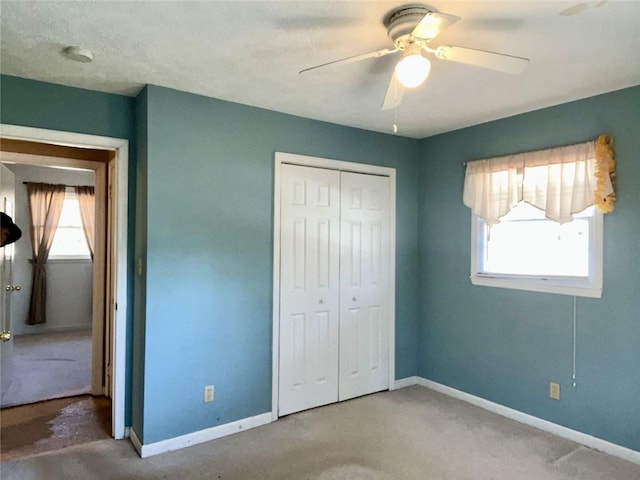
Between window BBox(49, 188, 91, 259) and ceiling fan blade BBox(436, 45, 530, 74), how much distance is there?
6.44 metres

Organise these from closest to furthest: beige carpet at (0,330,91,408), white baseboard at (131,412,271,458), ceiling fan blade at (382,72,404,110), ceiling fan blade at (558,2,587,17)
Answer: ceiling fan blade at (558,2,587,17)
ceiling fan blade at (382,72,404,110)
white baseboard at (131,412,271,458)
beige carpet at (0,330,91,408)

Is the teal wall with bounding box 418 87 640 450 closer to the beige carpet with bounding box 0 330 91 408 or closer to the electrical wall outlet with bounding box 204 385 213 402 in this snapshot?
the electrical wall outlet with bounding box 204 385 213 402

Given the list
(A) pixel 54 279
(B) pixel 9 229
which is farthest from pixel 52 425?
(A) pixel 54 279

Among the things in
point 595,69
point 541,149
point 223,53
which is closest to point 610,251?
point 541,149

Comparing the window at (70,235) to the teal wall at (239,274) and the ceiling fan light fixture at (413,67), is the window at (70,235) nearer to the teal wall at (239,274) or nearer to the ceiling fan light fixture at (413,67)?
the teal wall at (239,274)

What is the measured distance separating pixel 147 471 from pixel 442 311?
8.99 ft

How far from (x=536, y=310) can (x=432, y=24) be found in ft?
8.08

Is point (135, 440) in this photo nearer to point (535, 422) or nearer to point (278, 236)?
point (278, 236)

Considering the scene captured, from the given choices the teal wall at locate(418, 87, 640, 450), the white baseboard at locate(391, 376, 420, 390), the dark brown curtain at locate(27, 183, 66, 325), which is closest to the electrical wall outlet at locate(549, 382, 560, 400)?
the teal wall at locate(418, 87, 640, 450)

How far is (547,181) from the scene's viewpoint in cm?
317

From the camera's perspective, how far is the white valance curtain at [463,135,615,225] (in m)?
2.87

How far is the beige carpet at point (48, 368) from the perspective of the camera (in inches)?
153

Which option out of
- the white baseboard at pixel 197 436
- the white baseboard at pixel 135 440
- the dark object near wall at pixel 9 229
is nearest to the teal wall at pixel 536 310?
the white baseboard at pixel 197 436

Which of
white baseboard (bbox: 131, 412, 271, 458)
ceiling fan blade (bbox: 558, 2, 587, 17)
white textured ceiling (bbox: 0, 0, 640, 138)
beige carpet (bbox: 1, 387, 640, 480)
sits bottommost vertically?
beige carpet (bbox: 1, 387, 640, 480)
